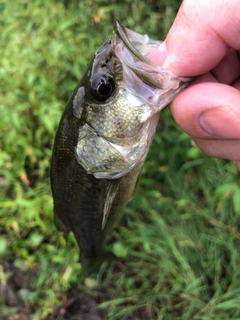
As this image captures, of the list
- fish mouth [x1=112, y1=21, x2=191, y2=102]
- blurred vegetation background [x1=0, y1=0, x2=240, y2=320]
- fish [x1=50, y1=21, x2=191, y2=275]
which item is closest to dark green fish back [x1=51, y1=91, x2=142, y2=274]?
fish [x1=50, y1=21, x2=191, y2=275]

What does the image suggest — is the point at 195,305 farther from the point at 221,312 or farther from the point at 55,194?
the point at 55,194

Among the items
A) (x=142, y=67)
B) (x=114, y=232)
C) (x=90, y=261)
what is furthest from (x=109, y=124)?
Answer: (x=114, y=232)

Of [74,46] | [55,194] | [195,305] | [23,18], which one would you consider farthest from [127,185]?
[23,18]

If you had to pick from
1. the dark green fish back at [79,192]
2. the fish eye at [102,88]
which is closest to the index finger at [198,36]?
the fish eye at [102,88]

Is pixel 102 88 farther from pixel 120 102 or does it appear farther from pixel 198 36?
pixel 198 36

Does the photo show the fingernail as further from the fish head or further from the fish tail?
the fish tail

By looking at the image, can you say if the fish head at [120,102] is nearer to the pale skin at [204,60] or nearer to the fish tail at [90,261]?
the pale skin at [204,60]
